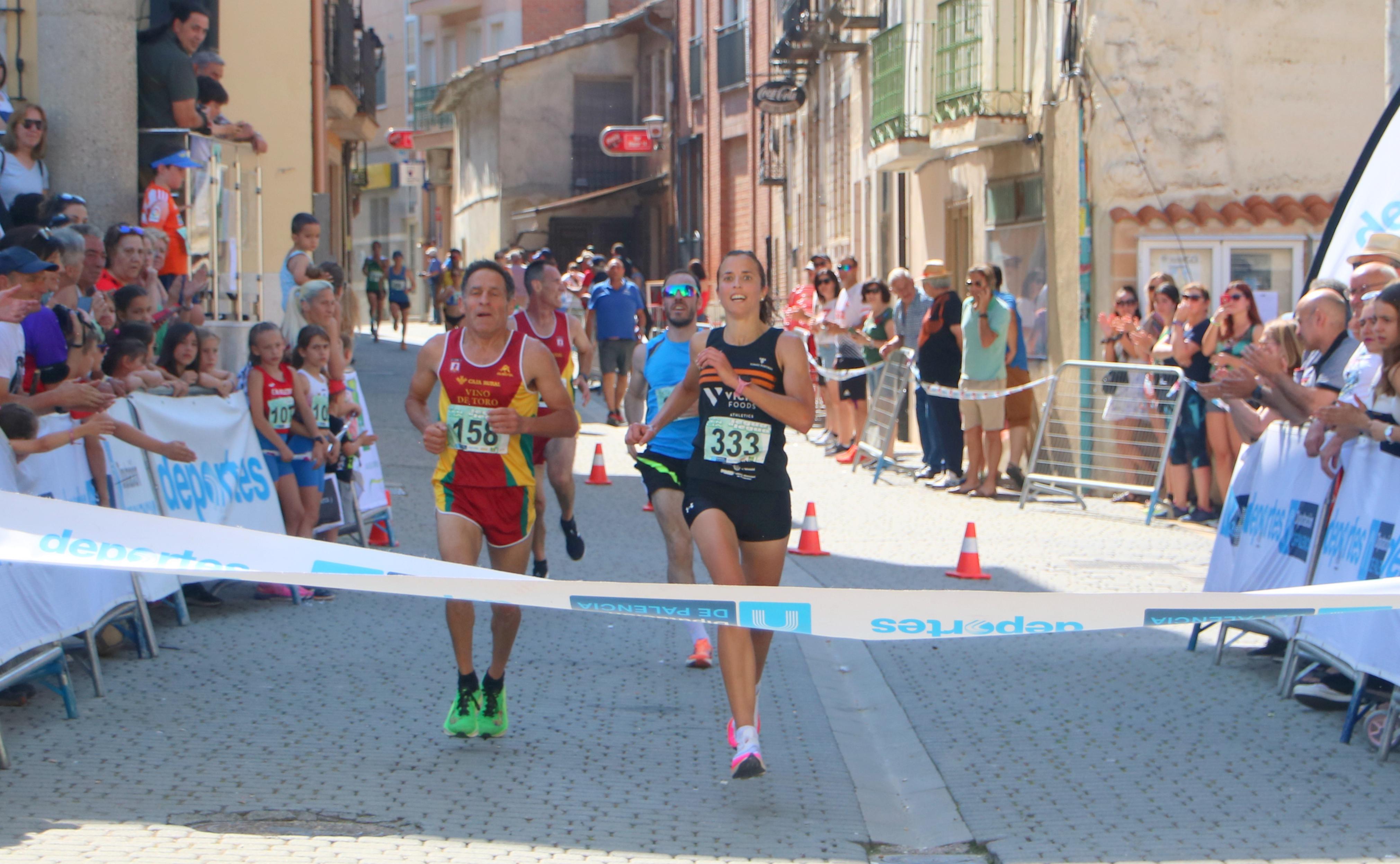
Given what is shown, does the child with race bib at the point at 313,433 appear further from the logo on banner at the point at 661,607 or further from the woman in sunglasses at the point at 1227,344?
the woman in sunglasses at the point at 1227,344

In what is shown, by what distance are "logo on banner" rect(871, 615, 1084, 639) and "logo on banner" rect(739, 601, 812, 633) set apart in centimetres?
20

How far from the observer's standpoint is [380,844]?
478 centimetres

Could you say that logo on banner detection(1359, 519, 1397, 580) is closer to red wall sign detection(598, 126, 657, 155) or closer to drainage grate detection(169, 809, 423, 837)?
drainage grate detection(169, 809, 423, 837)

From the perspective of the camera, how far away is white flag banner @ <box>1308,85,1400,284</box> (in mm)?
9320

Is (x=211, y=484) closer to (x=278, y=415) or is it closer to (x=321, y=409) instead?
(x=278, y=415)

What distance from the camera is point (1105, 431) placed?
13.2 meters

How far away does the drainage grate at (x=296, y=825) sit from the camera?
486cm

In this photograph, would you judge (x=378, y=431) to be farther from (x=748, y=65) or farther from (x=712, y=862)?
(x=748, y=65)

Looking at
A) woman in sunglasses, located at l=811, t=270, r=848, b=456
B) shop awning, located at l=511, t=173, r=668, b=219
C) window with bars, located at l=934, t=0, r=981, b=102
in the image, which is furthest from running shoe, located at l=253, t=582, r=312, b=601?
shop awning, located at l=511, t=173, r=668, b=219

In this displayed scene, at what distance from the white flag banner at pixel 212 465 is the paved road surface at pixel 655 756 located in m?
0.52

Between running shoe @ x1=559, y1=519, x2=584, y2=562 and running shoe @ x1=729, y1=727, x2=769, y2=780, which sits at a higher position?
running shoe @ x1=559, y1=519, x2=584, y2=562

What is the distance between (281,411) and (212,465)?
59cm

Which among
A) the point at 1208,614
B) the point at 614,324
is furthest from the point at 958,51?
the point at 1208,614

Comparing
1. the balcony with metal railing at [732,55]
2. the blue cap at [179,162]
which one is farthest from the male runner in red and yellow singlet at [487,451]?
the balcony with metal railing at [732,55]
